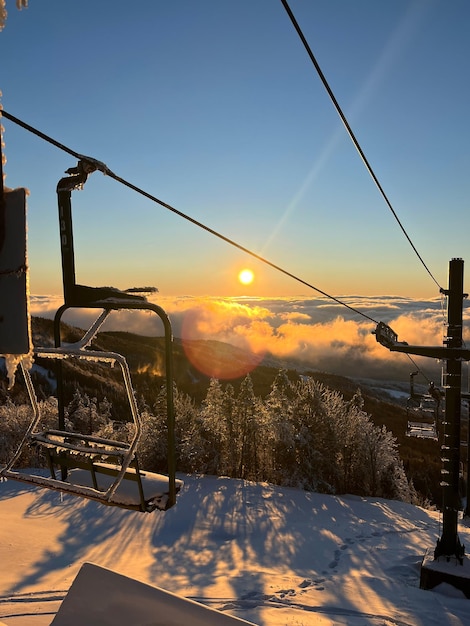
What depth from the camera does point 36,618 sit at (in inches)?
441

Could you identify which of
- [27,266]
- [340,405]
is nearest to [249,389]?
[340,405]

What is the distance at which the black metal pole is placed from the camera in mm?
11070

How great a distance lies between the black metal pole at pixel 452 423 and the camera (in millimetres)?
11070

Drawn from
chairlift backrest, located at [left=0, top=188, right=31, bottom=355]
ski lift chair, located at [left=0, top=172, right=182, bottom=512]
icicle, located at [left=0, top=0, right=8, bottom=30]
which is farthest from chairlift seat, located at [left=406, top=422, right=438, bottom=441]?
icicle, located at [left=0, top=0, right=8, bottom=30]

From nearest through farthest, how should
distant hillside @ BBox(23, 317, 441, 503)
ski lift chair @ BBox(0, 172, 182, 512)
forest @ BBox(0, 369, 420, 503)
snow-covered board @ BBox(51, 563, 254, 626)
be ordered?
ski lift chair @ BBox(0, 172, 182, 512) < snow-covered board @ BBox(51, 563, 254, 626) < forest @ BBox(0, 369, 420, 503) < distant hillside @ BBox(23, 317, 441, 503)

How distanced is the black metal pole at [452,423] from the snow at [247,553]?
4.34ft

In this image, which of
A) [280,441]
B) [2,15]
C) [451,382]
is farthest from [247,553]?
[2,15]

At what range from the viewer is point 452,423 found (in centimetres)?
1128

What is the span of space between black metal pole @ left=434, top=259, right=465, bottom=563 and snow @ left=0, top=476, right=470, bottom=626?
1.32 m

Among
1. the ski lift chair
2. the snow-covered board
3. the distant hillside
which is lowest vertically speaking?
the distant hillside

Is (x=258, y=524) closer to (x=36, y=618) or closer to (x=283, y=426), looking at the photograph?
(x=283, y=426)

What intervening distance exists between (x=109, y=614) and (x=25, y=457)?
137 feet

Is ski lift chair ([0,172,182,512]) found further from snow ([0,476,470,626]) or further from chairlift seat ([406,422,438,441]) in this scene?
chairlift seat ([406,422,438,441])

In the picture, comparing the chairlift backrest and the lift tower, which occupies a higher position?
the chairlift backrest
